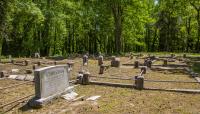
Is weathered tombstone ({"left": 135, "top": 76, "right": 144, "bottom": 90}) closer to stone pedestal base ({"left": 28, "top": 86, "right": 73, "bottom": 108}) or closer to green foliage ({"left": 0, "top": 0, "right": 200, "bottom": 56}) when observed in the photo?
stone pedestal base ({"left": 28, "top": 86, "right": 73, "bottom": 108})

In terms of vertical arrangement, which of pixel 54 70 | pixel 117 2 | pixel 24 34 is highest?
pixel 117 2

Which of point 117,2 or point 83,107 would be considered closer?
point 83,107

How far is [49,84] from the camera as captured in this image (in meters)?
11.6

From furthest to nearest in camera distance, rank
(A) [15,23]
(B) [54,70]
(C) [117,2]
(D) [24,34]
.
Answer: (D) [24,34] → (A) [15,23] → (C) [117,2] → (B) [54,70]

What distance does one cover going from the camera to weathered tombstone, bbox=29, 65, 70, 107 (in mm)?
11031

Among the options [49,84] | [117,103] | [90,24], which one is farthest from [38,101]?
[90,24]

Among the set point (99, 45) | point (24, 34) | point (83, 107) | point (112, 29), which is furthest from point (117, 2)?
point (83, 107)

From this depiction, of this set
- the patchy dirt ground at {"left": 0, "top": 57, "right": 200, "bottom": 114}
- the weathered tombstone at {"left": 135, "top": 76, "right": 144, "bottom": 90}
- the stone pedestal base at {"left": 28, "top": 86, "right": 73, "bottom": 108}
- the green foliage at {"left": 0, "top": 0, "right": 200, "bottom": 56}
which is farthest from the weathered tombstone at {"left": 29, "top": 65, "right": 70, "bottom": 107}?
the green foliage at {"left": 0, "top": 0, "right": 200, "bottom": 56}

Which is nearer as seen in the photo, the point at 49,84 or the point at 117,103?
the point at 117,103

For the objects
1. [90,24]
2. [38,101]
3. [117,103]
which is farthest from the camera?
[90,24]

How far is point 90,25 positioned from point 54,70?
40.7 metres

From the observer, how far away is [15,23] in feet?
137

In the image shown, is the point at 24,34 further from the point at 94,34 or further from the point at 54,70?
the point at 54,70

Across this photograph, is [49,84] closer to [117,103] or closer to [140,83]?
[117,103]
